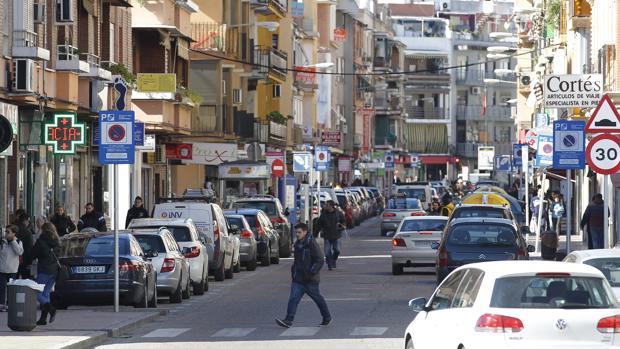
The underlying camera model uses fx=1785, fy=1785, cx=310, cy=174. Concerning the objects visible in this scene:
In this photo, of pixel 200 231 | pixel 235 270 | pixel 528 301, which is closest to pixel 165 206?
pixel 200 231

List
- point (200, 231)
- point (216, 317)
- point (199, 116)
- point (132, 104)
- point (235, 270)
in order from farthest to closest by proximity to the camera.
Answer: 1. point (199, 116)
2. point (132, 104)
3. point (235, 270)
4. point (200, 231)
5. point (216, 317)

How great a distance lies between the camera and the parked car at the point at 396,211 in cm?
6856

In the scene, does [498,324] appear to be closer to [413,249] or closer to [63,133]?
[413,249]

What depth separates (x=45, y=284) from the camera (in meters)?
26.5

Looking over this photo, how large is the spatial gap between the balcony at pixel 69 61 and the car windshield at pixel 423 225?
8.36 metres

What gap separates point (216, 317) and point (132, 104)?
24.0m

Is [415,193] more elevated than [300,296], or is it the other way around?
[415,193]

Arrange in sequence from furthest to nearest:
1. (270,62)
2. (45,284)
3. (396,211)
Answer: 1. (270,62)
2. (396,211)
3. (45,284)

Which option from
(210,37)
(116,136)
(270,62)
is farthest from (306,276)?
(270,62)

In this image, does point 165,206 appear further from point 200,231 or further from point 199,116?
point 199,116

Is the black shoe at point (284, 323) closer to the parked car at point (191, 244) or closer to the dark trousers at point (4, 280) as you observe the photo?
the dark trousers at point (4, 280)

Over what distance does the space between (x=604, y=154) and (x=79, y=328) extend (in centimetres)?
779

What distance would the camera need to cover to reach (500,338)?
14.9 m

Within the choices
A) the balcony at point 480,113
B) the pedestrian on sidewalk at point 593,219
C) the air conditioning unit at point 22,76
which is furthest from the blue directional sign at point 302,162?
the balcony at point 480,113
